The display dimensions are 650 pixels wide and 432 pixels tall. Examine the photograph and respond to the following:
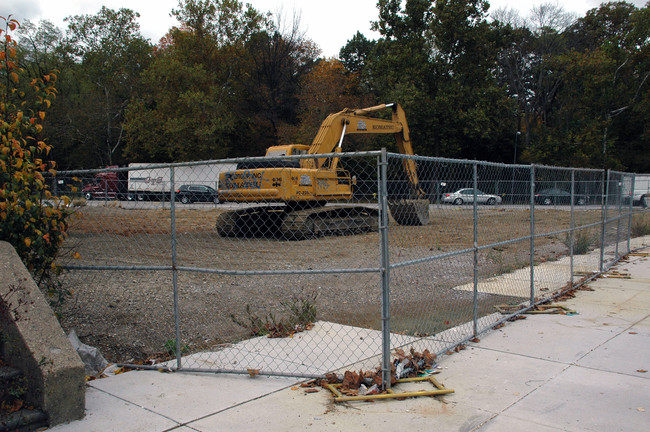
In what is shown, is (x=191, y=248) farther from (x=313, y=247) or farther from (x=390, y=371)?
(x=390, y=371)

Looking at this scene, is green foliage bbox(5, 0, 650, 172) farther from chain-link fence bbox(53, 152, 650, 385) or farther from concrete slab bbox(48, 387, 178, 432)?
concrete slab bbox(48, 387, 178, 432)

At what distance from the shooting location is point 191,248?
13.4m

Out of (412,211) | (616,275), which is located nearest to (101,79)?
(412,211)

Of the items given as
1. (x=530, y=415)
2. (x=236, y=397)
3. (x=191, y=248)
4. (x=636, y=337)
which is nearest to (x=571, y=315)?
(x=636, y=337)

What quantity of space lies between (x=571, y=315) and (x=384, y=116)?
3232 centimetres

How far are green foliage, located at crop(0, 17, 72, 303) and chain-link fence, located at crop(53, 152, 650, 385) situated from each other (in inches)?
12.4

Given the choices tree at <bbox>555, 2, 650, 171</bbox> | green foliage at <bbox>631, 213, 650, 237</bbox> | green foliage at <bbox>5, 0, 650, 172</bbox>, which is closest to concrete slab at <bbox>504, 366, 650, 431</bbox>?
green foliage at <bbox>631, 213, 650, 237</bbox>

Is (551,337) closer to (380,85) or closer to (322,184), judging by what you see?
(322,184)

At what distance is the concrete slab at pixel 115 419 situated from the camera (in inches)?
141

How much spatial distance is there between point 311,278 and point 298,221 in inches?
216

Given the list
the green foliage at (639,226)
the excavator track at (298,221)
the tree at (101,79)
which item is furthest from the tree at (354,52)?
the green foliage at (639,226)

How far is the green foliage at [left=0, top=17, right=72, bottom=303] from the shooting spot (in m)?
4.50

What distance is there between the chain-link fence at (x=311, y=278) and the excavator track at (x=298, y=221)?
1.22 m

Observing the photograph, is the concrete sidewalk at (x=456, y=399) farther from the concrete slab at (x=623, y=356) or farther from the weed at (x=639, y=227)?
the weed at (x=639, y=227)
